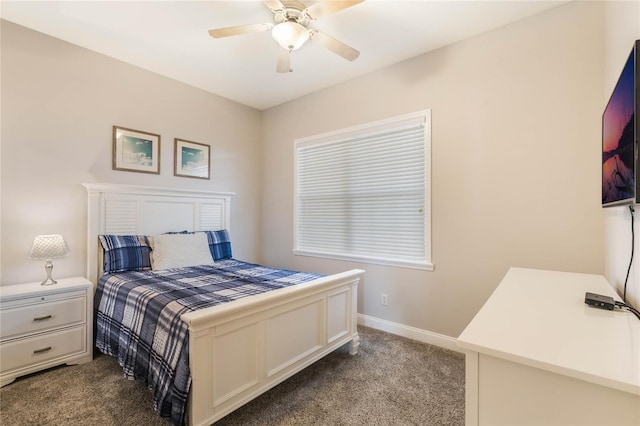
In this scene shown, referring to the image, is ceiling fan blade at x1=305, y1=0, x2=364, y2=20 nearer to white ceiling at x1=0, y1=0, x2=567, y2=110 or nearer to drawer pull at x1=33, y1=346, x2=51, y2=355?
white ceiling at x1=0, y1=0, x2=567, y2=110

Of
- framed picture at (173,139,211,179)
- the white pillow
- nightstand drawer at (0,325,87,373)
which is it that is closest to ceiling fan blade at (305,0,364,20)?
framed picture at (173,139,211,179)

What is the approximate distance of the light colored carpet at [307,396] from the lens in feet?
5.62

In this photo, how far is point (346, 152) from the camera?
3371mm

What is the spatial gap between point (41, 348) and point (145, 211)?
1.40m

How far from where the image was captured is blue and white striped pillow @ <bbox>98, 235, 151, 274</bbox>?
2.68 meters

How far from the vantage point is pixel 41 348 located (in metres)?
2.16

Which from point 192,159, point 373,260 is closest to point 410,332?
point 373,260

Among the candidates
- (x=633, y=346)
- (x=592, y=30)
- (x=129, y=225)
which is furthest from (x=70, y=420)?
(x=592, y=30)

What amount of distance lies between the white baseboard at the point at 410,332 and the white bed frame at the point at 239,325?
590mm

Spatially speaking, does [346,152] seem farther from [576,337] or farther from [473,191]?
[576,337]

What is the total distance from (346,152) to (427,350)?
7.21 ft

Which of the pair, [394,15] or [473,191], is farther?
[473,191]

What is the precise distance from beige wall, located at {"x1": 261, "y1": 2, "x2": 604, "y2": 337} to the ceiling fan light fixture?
4.32ft

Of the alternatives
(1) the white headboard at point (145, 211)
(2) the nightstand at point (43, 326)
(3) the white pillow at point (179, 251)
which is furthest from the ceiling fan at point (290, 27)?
(2) the nightstand at point (43, 326)
